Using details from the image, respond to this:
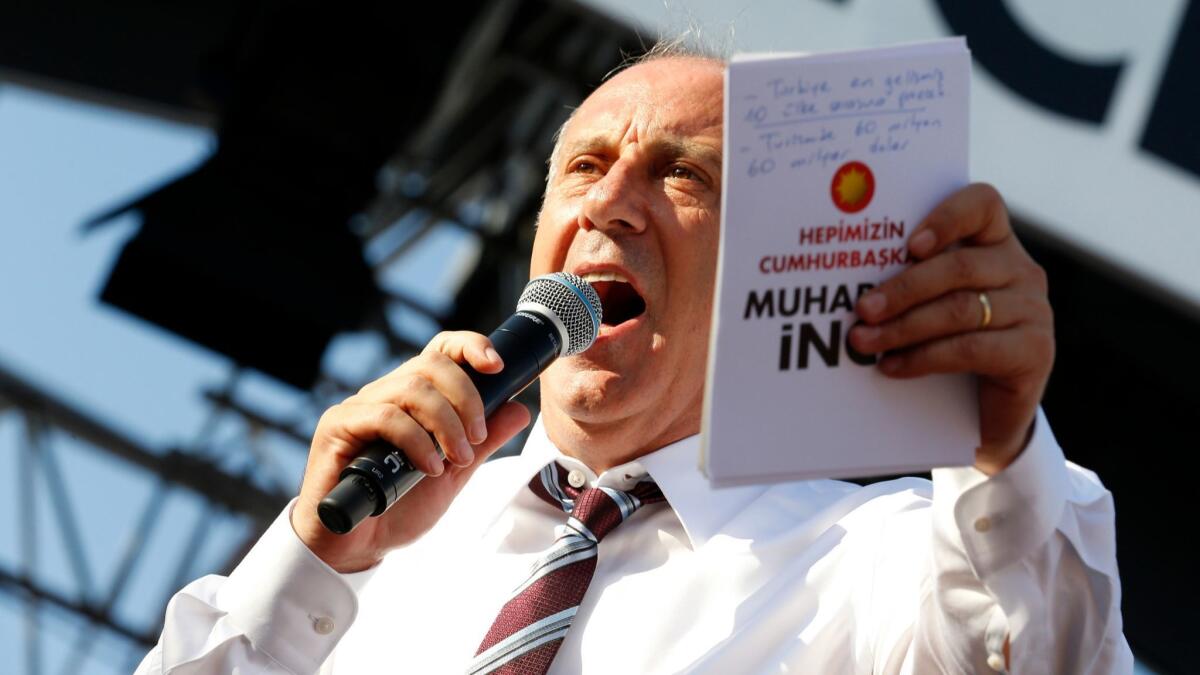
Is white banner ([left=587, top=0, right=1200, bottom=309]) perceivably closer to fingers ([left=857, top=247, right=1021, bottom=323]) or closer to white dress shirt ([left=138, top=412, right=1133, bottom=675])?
white dress shirt ([left=138, top=412, right=1133, bottom=675])

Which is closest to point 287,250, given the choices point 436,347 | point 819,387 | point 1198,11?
point 1198,11

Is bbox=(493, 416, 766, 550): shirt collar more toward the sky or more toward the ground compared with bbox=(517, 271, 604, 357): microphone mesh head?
more toward the ground

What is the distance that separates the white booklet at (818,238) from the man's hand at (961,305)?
0.9 inches

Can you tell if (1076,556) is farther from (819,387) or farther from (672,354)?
(672,354)

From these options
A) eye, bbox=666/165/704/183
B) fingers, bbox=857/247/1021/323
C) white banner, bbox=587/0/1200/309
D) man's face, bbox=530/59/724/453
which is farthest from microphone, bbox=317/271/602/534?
white banner, bbox=587/0/1200/309

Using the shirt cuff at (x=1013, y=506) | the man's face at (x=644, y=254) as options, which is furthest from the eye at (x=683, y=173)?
the shirt cuff at (x=1013, y=506)

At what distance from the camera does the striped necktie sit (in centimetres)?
158

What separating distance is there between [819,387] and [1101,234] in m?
2.51

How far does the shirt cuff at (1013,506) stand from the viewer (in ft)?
4.15

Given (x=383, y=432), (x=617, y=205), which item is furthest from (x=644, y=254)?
(x=383, y=432)

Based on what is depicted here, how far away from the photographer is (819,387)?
1207mm

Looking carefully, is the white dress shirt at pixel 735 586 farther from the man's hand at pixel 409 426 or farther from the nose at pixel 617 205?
the nose at pixel 617 205

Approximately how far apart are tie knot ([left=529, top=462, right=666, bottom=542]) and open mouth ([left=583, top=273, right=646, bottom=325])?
214 mm

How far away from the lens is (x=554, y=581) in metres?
1.67
